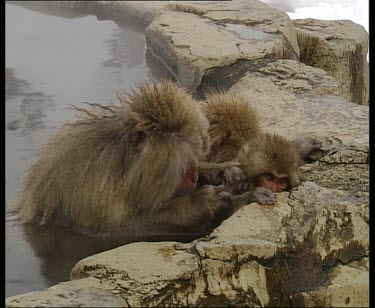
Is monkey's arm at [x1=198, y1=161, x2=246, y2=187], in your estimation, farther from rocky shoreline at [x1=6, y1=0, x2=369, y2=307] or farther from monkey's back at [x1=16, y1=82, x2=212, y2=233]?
rocky shoreline at [x1=6, y1=0, x2=369, y2=307]

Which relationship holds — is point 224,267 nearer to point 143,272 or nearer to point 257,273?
point 257,273

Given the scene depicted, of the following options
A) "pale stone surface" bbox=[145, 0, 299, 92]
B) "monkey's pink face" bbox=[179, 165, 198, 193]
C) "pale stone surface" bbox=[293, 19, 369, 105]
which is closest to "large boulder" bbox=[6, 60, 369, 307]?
"monkey's pink face" bbox=[179, 165, 198, 193]

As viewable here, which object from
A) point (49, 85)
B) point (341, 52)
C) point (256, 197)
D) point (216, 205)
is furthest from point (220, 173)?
point (341, 52)

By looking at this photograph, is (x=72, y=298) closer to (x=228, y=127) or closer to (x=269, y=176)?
(x=269, y=176)

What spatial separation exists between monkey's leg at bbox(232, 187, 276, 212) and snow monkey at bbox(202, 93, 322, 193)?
6.8 inches

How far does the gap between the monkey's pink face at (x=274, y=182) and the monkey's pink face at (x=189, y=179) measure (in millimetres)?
350

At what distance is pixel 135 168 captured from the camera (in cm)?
392

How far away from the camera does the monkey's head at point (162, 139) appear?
386 cm

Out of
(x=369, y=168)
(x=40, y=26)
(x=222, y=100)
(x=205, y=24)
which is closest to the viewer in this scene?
(x=369, y=168)

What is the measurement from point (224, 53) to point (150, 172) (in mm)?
2415

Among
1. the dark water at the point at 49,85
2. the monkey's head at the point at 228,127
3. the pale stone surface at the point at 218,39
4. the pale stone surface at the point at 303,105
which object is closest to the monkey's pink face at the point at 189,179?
the monkey's head at the point at 228,127

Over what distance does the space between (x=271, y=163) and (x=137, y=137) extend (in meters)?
0.71

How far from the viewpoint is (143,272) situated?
10.4ft

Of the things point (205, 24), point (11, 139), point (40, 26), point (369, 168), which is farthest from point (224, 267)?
point (40, 26)
